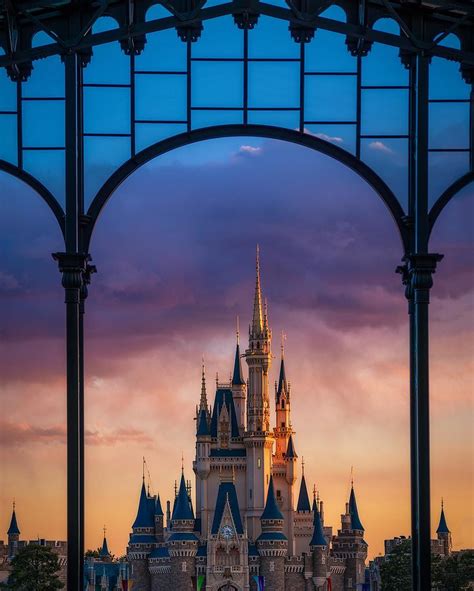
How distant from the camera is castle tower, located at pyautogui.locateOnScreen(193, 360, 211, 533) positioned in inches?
5153

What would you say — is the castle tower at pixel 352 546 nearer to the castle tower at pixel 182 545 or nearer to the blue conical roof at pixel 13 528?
the castle tower at pixel 182 545

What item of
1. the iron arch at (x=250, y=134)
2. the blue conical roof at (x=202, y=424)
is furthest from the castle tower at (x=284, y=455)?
the iron arch at (x=250, y=134)

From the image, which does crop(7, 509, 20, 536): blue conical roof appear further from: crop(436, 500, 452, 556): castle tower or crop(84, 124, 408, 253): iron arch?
crop(84, 124, 408, 253): iron arch

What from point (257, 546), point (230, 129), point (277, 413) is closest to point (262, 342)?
point (277, 413)

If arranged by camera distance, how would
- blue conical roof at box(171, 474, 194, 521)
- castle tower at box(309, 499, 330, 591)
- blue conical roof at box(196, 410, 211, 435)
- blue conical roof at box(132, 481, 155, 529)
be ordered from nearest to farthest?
blue conical roof at box(171, 474, 194, 521) < castle tower at box(309, 499, 330, 591) < blue conical roof at box(132, 481, 155, 529) < blue conical roof at box(196, 410, 211, 435)

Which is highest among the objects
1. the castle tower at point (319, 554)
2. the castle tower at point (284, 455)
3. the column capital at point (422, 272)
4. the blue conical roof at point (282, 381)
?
the blue conical roof at point (282, 381)

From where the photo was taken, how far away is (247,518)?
13188 centimetres

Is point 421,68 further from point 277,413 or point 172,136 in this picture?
point 277,413

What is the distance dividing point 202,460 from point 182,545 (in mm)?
10785

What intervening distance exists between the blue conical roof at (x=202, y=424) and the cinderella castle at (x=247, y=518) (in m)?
0.08

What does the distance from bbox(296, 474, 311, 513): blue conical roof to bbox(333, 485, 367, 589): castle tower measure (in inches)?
119

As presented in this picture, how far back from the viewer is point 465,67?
59.1 ft

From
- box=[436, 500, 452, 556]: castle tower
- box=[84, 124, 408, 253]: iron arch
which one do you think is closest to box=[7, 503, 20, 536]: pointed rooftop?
box=[436, 500, 452, 556]: castle tower

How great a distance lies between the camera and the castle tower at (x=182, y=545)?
12288 cm
